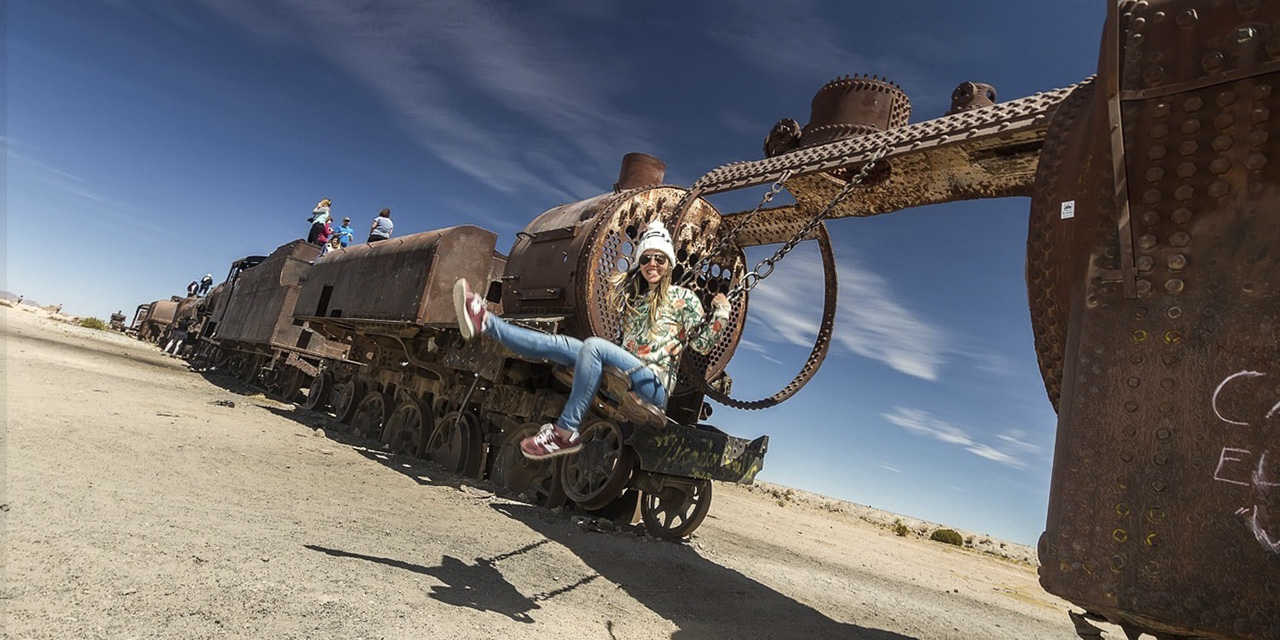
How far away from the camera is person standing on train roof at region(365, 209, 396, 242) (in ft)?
44.7

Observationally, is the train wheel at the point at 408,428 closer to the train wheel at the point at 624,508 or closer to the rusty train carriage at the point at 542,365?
the rusty train carriage at the point at 542,365

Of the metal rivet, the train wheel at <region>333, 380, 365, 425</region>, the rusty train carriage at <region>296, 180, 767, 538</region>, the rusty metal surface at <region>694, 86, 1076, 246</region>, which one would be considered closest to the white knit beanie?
the rusty train carriage at <region>296, 180, 767, 538</region>

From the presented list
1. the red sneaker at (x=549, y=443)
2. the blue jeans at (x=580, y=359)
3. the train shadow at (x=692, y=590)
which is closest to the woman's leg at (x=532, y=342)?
the blue jeans at (x=580, y=359)

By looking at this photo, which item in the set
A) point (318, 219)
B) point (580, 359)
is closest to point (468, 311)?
point (580, 359)

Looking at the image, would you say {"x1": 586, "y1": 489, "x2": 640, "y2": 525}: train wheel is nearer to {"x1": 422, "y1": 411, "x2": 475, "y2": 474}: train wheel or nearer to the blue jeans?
{"x1": 422, "y1": 411, "x2": 475, "y2": 474}: train wheel

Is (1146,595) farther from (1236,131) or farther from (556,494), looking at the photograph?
(556,494)

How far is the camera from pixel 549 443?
3785mm

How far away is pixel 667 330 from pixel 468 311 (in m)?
1.21

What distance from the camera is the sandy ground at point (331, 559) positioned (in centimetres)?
282

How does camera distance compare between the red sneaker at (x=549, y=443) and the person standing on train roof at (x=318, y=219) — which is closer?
the red sneaker at (x=549, y=443)

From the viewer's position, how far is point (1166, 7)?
8.86 ft

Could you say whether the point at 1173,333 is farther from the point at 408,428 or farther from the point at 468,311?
the point at 408,428

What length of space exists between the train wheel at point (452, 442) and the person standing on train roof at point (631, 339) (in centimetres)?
478

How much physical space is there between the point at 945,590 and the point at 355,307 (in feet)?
32.3
